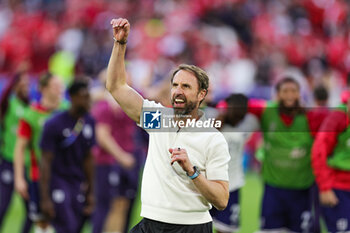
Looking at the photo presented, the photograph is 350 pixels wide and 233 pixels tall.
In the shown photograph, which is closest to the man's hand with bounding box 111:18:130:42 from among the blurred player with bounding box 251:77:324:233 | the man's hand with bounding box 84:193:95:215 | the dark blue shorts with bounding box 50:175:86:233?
the blurred player with bounding box 251:77:324:233

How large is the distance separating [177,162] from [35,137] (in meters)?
4.32

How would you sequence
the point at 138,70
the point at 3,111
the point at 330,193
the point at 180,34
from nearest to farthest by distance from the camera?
1. the point at 330,193
2. the point at 3,111
3. the point at 138,70
4. the point at 180,34

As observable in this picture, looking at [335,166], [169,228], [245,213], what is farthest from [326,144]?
[245,213]

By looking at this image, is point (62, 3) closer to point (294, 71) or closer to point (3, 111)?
point (294, 71)

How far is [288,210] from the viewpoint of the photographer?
302 inches

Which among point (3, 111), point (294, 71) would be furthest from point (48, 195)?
point (294, 71)

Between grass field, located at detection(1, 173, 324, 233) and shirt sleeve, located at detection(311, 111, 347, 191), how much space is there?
10.0 feet

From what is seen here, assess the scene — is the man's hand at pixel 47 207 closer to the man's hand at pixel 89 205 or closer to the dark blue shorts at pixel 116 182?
the man's hand at pixel 89 205

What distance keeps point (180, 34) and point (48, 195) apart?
13416 millimetres

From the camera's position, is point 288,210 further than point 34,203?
No

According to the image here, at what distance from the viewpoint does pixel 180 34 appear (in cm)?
→ 2017

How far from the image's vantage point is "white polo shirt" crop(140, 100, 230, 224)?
427 cm

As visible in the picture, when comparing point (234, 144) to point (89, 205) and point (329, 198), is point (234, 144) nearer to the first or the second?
point (329, 198)

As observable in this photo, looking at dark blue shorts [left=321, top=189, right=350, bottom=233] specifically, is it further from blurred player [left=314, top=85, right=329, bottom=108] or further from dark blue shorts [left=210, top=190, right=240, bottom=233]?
blurred player [left=314, top=85, right=329, bottom=108]
